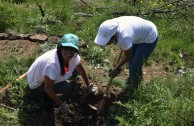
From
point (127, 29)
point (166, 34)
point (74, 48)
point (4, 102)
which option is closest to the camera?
point (74, 48)

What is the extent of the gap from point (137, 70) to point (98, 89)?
1.96ft

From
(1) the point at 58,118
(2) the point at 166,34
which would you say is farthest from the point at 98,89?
(2) the point at 166,34

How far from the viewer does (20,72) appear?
5523mm

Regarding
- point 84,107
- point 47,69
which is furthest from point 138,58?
point 47,69

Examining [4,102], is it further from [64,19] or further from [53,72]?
[64,19]

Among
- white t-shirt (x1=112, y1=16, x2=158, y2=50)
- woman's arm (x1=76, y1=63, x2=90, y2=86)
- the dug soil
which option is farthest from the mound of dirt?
white t-shirt (x1=112, y1=16, x2=158, y2=50)

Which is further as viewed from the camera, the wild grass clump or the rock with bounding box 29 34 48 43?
the rock with bounding box 29 34 48 43

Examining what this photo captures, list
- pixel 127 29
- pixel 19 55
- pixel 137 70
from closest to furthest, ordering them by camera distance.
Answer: pixel 127 29, pixel 137 70, pixel 19 55

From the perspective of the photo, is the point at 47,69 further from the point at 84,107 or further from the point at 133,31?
the point at 133,31

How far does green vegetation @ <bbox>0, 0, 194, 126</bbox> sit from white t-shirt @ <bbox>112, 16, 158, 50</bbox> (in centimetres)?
64

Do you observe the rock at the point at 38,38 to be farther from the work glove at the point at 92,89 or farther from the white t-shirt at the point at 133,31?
the white t-shirt at the point at 133,31

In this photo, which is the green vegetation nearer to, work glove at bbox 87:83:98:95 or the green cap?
work glove at bbox 87:83:98:95

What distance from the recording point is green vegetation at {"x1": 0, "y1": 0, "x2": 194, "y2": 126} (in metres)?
4.61

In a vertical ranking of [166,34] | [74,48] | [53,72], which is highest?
[74,48]
